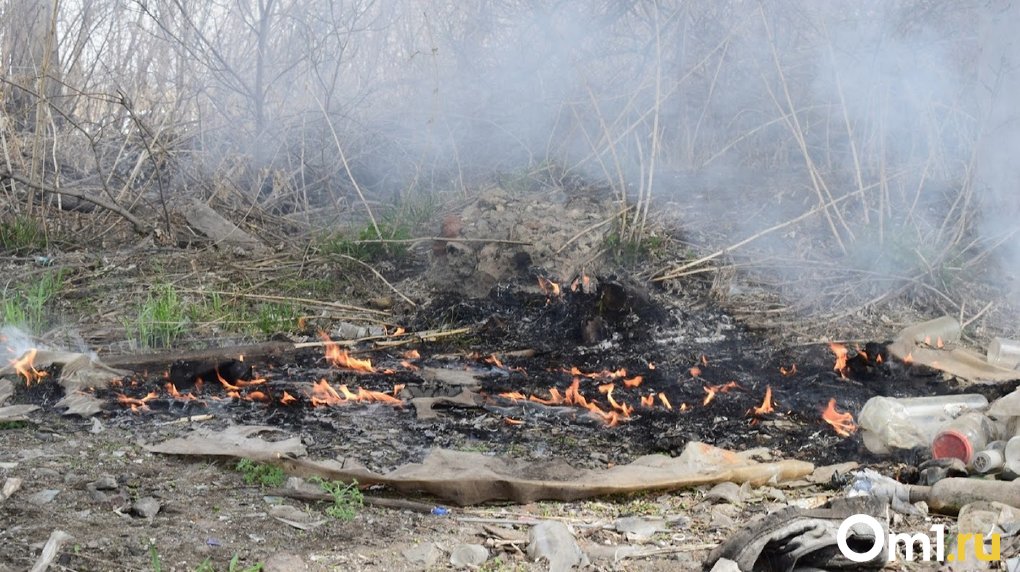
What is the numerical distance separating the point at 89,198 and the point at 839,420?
16.8 ft

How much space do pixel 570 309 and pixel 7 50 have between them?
5674 mm

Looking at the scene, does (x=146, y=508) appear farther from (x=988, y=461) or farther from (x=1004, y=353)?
(x=1004, y=353)

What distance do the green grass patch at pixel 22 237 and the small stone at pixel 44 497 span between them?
443cm

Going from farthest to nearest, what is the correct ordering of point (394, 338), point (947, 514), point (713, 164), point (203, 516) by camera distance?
point (713, 164)
point (394, 338)
point (947, 514)
point (203, 516)

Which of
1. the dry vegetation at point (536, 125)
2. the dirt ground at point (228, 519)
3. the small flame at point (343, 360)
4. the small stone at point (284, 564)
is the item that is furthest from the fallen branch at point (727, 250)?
the small stone at point (284, 564)

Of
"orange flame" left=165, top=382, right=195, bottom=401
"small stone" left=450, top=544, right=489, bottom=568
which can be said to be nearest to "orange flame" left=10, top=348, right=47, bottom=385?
"orange flame" left=165, top=382, right=195, bottom=401

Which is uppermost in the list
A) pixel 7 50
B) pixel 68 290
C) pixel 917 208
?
pixel 7 50

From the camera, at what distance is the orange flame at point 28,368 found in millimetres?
4547

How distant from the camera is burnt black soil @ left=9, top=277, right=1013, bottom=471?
13.1 feet

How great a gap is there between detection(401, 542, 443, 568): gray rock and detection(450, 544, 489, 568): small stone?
0.05 meters

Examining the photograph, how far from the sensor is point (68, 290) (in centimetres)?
618

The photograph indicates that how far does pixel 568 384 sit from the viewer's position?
4906 mm

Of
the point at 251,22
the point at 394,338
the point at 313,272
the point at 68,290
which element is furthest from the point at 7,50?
the point at 394,338

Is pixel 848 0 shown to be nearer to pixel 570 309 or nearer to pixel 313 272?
pixel 570 309
